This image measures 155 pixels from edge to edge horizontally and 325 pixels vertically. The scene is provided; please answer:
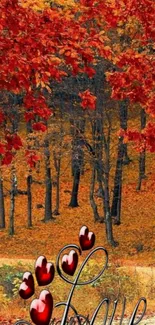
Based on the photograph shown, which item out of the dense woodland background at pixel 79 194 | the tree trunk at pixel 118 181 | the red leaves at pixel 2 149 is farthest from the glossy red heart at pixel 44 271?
the tree trunk at pixel 118 181

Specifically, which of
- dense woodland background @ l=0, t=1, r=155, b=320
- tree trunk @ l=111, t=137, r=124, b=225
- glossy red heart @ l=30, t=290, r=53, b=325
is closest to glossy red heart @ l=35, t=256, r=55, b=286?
glossy red heart @ l=30, t=290, r=53, b=325

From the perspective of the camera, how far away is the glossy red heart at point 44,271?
2.95 meters

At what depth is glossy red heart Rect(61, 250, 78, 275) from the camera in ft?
10.1

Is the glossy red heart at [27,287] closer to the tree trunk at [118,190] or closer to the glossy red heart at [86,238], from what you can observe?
the glossy red heart at [86,238]

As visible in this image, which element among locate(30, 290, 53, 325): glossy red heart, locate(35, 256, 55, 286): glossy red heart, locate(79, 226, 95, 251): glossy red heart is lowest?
locate(30, 290, 53, 325): glossy red heart

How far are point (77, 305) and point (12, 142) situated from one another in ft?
19.6

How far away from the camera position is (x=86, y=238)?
3.28 metres

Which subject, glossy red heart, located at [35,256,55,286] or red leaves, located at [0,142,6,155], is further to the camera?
red leaves, located at [0,142,6,155]

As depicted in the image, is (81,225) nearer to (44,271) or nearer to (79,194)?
(79,194)

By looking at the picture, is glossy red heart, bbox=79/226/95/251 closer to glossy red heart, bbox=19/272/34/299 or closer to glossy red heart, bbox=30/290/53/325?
glossy red heart, bbox=19/272/34/299

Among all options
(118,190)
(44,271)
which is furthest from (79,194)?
(44,271)

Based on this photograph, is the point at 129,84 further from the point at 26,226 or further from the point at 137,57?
the point at 26,226

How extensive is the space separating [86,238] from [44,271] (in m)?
0.35

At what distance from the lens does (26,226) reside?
3709 centimetres
